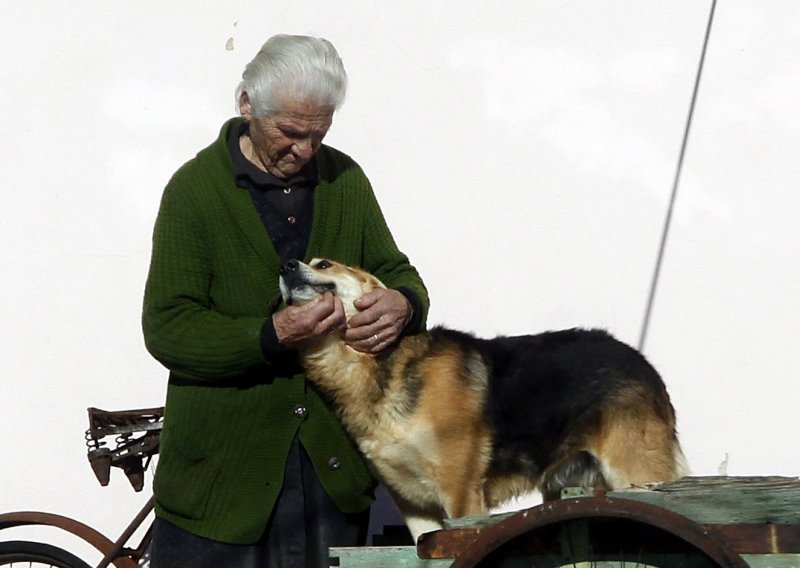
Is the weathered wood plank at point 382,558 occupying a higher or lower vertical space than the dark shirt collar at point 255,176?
lower

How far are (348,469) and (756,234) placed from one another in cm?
231

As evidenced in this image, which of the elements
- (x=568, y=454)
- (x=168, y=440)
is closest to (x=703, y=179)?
(x=568, y=454)

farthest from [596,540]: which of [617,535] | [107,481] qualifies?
[107,481]

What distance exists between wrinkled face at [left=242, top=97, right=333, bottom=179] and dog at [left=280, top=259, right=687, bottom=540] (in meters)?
0.55

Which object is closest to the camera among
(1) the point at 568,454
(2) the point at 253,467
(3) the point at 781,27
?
(2) the point at 253,467

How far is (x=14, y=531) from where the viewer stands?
19.6ft

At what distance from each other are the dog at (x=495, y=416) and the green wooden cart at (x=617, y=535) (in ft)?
3.43

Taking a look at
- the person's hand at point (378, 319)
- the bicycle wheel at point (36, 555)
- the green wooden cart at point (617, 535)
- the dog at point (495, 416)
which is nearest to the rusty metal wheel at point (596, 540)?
the green wooden cart at point (617, 535)

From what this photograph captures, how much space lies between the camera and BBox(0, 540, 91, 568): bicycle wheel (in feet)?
17.2

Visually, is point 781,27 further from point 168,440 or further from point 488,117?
point 168,440

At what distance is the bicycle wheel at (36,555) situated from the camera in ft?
17.2

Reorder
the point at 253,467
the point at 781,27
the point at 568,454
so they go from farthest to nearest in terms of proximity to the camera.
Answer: the point at 781,27 → the point at 568,454 → the point at 253,467

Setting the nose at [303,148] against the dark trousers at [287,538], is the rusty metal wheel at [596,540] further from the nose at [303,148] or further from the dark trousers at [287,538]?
the nose at [303,148]

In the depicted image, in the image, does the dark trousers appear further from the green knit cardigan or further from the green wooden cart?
the green wooden cart
